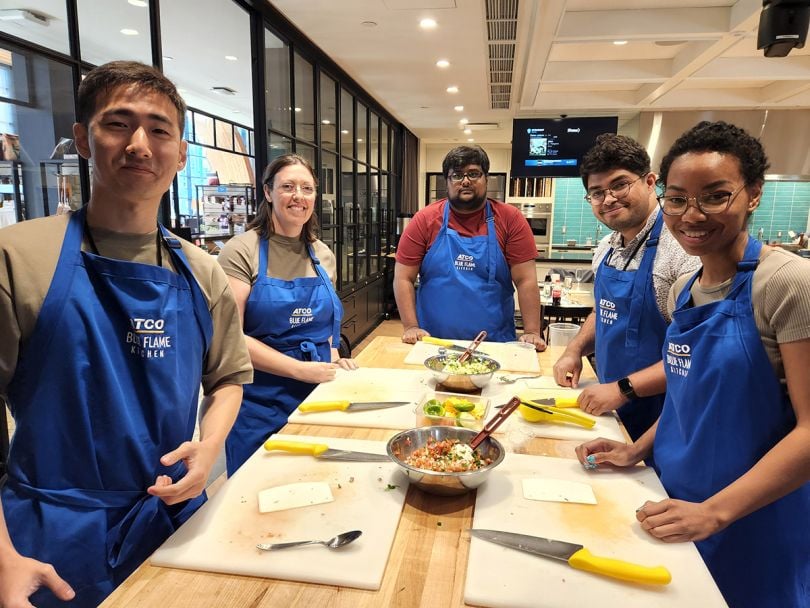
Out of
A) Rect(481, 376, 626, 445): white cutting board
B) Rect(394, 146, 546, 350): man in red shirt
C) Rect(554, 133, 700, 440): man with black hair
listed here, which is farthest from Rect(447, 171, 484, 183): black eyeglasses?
Rect(481, 376, 626, 445): white cutting board

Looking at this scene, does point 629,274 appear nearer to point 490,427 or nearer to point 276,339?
point 490,427

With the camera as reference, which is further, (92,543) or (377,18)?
(377,18)

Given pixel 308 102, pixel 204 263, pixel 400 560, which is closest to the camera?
pixel 400 560

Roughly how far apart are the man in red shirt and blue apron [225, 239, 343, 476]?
1.83 ft

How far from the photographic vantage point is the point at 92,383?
95 cm

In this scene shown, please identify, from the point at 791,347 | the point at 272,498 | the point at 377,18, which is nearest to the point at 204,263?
the point at 272,498

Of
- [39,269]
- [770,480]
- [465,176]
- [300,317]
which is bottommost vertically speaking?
[770,480]

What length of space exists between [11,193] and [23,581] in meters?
1.74

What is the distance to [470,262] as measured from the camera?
8.09 ft

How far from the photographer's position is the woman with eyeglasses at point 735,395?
96cm

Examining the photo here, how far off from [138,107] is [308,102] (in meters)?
3.90

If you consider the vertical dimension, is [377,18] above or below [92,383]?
above

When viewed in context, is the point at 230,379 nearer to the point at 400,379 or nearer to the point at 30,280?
the point at 30,280

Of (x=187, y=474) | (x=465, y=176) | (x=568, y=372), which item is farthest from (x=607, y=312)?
(x=187, y=474)
